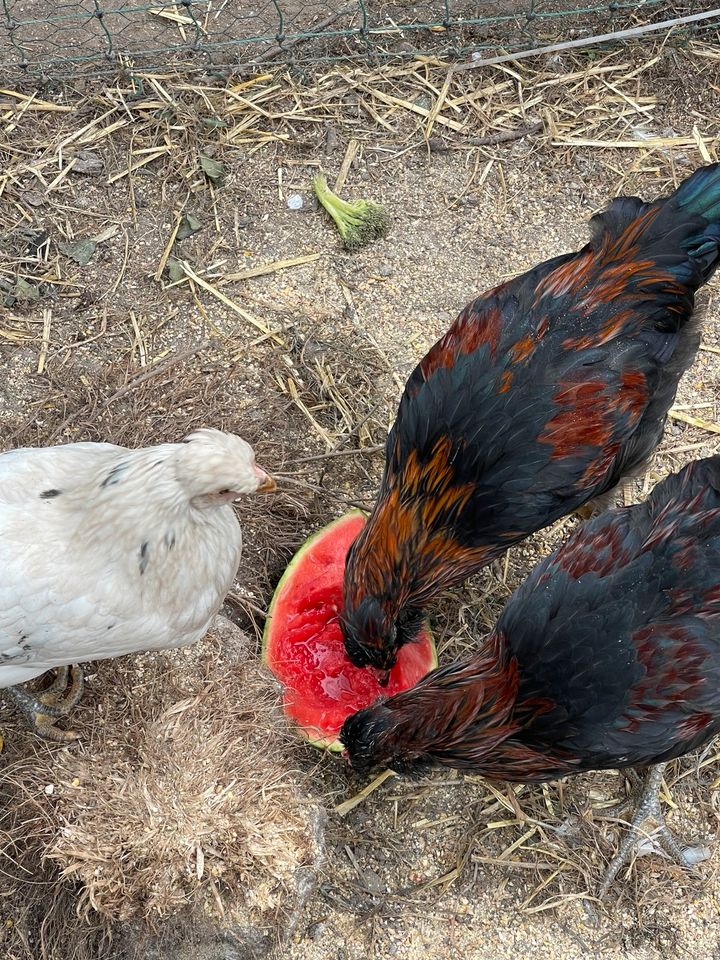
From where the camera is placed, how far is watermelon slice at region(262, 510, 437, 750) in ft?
11.2

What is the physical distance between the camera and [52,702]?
10.6ft

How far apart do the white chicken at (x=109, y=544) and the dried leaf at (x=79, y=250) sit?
1.59 metres

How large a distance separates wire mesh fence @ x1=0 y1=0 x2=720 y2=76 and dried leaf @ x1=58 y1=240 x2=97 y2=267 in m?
1.03

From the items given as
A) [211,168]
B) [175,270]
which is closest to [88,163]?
[211,168]

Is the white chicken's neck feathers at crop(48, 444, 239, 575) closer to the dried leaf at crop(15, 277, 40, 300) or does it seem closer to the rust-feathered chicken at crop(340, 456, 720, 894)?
the rust-feathered chicken at crop(340, 456, 720, 894)

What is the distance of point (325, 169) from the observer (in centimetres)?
436

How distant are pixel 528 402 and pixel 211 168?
224cm

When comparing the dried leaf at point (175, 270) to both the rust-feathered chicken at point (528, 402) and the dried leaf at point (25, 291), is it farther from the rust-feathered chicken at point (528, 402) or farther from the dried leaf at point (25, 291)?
the rust-feathered chicken at point (528, 402)

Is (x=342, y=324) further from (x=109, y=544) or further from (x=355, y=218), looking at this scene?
(x=109, y=544)

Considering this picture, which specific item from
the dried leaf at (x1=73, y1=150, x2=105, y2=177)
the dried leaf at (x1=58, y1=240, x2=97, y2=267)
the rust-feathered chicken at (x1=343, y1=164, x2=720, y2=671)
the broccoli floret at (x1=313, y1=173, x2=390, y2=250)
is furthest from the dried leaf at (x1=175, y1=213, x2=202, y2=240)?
the rust-feathered chicken at (x1=343, y1=164, x2=720, y2=671)

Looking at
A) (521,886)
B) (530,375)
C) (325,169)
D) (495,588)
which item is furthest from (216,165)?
(521,886)

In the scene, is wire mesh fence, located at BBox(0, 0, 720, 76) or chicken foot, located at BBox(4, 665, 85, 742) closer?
chicken foot, located at BBox(4, 665, 85, 742)

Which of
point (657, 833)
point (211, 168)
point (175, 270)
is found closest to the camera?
point (657, 833)

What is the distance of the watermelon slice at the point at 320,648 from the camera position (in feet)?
11.2
